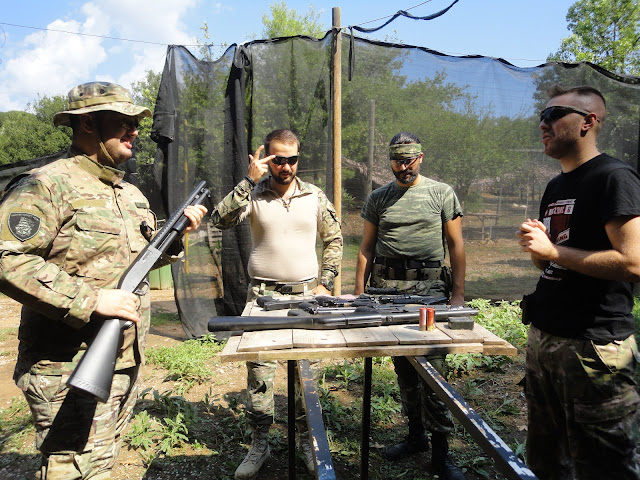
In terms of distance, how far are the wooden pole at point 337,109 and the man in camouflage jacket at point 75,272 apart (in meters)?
3.16

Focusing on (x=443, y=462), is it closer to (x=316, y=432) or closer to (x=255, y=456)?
(x=255, y=456)

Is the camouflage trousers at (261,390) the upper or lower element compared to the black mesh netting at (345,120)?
lower

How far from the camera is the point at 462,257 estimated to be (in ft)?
11.3

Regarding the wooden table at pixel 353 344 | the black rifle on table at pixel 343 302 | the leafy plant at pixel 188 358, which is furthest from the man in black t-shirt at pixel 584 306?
the leafy plant at pixel 188 358

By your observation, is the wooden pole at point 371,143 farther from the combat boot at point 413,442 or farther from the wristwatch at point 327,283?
the combat boot at point 413,442

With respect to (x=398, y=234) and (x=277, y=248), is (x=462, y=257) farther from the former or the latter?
(x=277, y=248)

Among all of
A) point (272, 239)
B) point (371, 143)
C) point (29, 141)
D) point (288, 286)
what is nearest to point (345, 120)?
point (371, 143)

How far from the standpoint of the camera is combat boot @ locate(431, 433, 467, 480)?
119 inches

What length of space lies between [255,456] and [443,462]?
1.36 meters

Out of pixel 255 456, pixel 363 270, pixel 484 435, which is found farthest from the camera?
pixel 363 270

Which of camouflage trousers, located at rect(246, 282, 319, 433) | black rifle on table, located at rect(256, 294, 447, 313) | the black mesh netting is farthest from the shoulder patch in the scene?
the black mesh netting

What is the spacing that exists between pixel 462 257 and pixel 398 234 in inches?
21.4

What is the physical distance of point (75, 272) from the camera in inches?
85.3

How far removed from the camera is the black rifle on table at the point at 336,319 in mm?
2236
